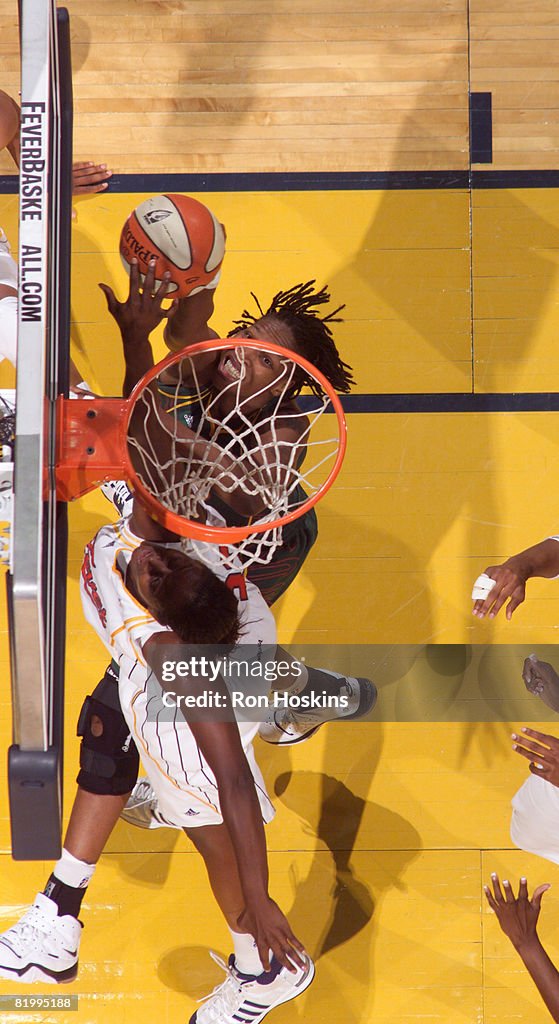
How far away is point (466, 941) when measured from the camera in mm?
4086

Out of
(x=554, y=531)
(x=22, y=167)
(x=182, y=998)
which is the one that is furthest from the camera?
(x=554, y=531)

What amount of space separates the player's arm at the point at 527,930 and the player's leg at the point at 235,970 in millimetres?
739

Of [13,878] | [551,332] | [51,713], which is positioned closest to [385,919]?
[13,878]

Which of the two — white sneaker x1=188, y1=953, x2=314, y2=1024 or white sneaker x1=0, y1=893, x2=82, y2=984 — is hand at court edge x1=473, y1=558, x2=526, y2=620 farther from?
white sneaker x1=0, y1=893, x2=82, y2=984

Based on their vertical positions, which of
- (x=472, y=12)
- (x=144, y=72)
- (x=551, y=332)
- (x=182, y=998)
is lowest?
(x=182, y=998)

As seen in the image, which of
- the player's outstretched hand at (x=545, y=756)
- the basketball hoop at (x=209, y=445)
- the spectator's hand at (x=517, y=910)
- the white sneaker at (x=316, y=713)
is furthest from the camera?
the white sneaker at (x=316, y=713)

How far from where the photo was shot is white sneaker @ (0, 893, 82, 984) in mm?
3828

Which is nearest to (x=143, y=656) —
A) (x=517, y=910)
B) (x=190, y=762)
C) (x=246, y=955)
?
(x=190, y=762)

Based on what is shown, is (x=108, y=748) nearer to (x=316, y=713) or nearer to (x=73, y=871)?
(x=73, y=871)

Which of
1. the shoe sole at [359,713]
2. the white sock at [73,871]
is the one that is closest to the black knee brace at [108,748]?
the white sock at [73,871]

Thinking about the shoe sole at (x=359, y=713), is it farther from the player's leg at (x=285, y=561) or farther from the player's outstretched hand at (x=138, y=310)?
the player's outstretched hand at (x=138, y=310)

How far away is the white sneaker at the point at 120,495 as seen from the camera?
3758mm

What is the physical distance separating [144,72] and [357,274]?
1.27 m

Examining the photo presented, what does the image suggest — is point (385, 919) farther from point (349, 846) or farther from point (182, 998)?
point (182, 998)
